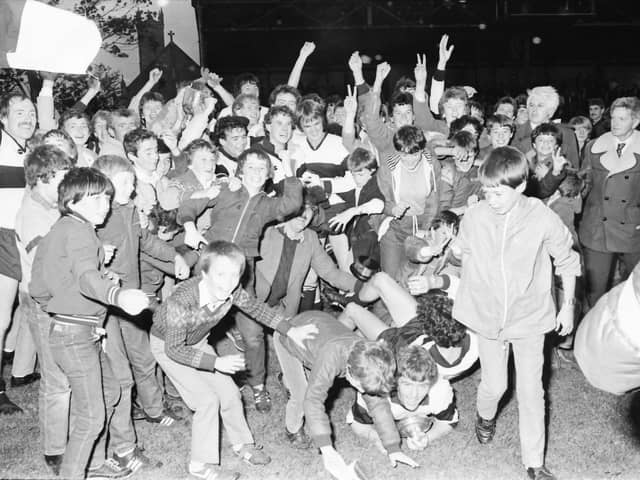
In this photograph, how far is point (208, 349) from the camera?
4.20m

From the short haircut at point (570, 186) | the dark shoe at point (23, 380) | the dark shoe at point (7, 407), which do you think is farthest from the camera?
the short haircut at point (570, 186)

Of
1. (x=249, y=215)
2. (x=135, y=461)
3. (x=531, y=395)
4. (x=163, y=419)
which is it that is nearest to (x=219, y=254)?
(x=249, y=215)

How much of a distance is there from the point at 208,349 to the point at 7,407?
5.91 feet

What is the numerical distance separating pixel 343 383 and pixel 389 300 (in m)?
0.91

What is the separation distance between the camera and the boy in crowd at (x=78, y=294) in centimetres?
351

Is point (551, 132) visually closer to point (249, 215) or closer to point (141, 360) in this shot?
point (249, 215)

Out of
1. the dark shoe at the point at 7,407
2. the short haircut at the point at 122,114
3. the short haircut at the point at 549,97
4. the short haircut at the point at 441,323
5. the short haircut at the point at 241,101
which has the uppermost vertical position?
the short haircut at the point at 241,101

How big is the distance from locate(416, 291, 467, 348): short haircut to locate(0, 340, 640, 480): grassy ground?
749mm

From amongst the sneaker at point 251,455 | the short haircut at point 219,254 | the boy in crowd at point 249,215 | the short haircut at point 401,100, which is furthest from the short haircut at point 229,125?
the sneaker at point 251,455

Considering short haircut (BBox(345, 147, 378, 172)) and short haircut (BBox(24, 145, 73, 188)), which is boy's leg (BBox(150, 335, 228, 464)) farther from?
short haircut (BBox(345, 147, 378, 172))

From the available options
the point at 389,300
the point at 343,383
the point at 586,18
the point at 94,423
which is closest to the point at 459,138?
the point at 389,300

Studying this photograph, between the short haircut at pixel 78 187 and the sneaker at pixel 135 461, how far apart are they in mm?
1614

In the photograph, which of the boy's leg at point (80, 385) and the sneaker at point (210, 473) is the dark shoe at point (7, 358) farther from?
the sneaker at point (210, 473)

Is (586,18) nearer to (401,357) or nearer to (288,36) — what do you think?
(288,36)
